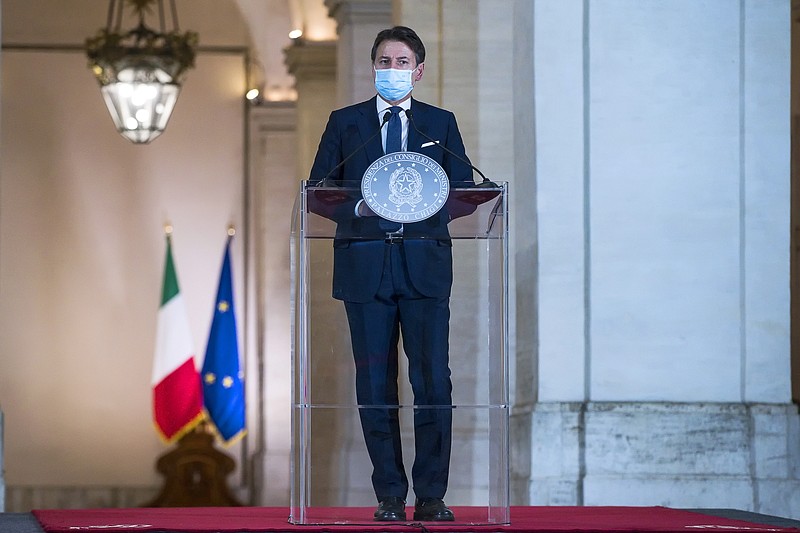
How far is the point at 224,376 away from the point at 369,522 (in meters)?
12.7

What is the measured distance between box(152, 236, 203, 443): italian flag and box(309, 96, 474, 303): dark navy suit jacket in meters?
12.1

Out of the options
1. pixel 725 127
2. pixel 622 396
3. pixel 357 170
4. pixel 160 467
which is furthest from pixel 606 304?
pixel 160 467

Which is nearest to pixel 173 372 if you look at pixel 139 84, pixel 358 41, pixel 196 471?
pixel 196 471

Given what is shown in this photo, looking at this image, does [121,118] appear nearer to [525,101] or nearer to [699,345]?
[525,101]

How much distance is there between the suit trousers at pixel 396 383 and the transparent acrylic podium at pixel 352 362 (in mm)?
34

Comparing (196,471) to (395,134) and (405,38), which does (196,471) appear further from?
(405,38)

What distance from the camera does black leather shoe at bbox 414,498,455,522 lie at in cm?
536

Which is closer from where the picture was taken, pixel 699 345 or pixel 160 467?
pixel 699 345

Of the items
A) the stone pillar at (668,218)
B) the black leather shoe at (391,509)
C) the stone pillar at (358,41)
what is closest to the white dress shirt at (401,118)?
the black leather shoe at (391,509)

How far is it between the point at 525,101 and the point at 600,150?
51 cm

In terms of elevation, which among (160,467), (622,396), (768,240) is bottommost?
(160,467)

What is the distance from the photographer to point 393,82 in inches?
211

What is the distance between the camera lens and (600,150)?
803cm

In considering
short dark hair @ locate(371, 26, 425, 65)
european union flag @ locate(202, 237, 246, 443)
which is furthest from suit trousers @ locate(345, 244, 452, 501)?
european union flag @ locate(202, 237, 246, 443)
